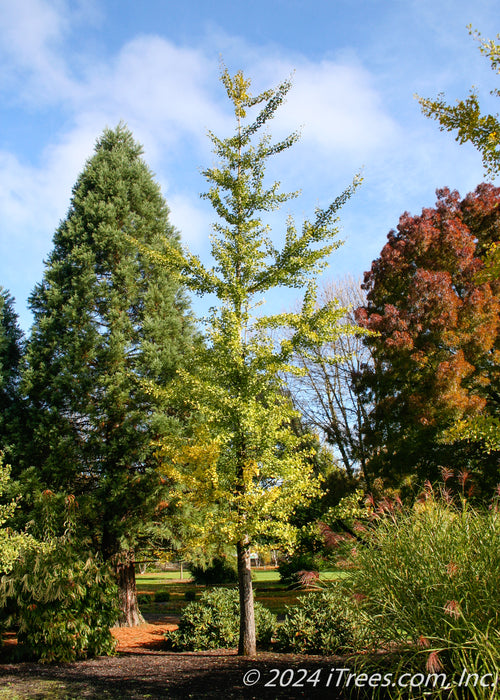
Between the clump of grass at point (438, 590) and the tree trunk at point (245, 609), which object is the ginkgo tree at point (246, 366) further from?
the clump of grass at point (438, 590)

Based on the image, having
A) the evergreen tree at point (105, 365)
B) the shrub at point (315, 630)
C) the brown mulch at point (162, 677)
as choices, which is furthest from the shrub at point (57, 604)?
the shrub at point (315, 630)

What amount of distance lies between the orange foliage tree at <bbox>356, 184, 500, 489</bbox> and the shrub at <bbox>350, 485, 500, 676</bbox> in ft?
21.5

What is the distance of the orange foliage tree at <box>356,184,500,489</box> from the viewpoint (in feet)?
35.2

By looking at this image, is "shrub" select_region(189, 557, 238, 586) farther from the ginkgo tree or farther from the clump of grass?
the clump of grass

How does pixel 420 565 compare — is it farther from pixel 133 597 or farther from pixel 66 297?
pixel 66 297

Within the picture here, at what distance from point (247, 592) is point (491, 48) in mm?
8062

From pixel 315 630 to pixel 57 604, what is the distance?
423 cm

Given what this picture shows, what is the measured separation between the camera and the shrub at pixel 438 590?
131 inches

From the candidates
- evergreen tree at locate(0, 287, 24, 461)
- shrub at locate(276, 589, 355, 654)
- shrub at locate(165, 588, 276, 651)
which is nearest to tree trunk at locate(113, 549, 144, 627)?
shrub at locate(165, 588, 276, 651)

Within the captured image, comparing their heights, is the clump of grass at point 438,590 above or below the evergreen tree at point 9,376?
below

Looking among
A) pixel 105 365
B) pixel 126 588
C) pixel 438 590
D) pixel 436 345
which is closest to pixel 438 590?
pixel 438 590

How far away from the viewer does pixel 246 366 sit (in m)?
7.85

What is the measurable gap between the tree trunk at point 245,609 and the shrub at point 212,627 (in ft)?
3.23

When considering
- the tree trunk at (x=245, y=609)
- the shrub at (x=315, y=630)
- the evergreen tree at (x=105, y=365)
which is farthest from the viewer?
the evergreen tree at (x=105, y=365)
